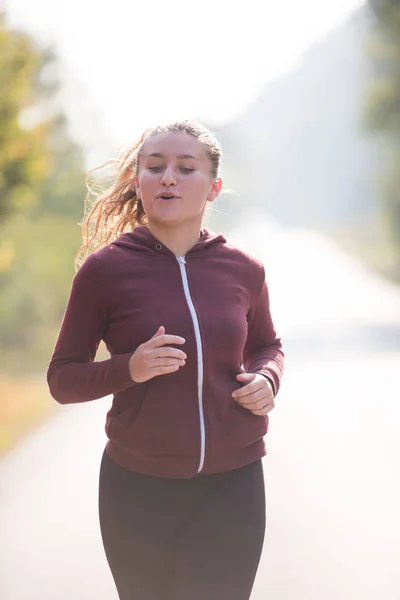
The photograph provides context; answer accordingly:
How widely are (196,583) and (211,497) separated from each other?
22cm

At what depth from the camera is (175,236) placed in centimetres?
256

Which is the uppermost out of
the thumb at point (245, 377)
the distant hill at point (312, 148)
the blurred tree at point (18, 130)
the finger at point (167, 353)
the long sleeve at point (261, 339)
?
the distant hill at point (312, 148)

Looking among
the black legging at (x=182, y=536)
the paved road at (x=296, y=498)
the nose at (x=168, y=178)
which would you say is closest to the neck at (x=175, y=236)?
the nose at (x=168, y=178)

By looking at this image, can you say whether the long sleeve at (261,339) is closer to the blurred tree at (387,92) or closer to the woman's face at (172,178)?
the woman's face at (172,178)

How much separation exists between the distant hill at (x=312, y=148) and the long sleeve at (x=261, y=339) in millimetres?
126021

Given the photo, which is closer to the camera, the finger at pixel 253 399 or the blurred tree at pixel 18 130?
the finger at pixel 253 399

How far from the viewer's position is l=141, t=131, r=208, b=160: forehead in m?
2.51

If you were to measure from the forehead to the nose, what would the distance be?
0.17ft

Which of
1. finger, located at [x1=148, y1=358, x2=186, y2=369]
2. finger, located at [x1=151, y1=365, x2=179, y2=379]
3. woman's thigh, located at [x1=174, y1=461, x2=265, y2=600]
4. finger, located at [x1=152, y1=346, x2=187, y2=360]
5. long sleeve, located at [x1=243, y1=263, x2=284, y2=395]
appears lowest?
woman's thigh, located at [x1=174, y1=461, x2=265, y2=600]

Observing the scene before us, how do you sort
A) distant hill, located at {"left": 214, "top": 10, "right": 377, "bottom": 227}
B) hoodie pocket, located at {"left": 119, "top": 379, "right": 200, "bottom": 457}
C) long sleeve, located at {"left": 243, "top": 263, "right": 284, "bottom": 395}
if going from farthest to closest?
1. distant hill, located at {"left": 214, "top": 10, "right": 377, "bottom": 227}
2. long sleeve, located at {"left": 243, "top": 263, "right": 284, "bottom": 395}
3. hoodie pocket, located at {"left": 119, "top": 379, "right": 200, "bottom": 457}

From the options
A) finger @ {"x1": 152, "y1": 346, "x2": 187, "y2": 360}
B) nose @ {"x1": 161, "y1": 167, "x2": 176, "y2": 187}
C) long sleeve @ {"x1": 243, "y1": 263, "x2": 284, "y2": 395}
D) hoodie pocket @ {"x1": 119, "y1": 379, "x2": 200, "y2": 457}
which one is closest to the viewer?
finger @ {"x1": 152, "y1": 346, "x2": 187, "y2": 360}

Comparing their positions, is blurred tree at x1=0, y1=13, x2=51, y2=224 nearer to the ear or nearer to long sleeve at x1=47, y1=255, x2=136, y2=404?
the ear

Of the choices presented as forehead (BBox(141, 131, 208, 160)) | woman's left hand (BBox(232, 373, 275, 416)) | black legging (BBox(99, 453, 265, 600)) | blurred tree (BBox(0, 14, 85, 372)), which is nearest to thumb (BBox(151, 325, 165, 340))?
woman's left hand (BBox(232, 373, 275, 416))

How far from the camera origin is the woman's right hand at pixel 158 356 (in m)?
2.22
